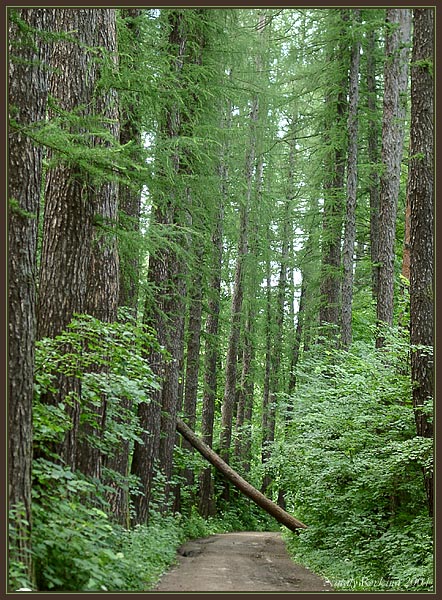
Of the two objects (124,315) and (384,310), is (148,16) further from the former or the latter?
(384,310)

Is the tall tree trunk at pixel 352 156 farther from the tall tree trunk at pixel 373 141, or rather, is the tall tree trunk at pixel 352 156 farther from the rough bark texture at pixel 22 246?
the rough bark texture at pixel 22 246

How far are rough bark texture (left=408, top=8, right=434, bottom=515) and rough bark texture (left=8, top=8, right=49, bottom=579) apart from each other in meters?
5.35

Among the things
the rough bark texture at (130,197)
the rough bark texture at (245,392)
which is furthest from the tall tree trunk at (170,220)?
the rough bark texture at (245,392)

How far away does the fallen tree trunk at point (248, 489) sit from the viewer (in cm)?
1681

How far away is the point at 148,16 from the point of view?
1290 cm

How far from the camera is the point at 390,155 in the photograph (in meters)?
16.1

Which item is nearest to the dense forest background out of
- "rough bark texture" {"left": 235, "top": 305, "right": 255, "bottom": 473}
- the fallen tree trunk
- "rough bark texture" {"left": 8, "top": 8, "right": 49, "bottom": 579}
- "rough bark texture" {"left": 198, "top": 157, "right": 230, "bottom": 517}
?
"rough bark texture" {"left": 8, "top": 8, "right": 49, "bottom": 579}

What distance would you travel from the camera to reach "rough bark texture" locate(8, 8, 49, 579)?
6.08 m

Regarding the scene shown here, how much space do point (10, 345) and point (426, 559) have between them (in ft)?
19.9

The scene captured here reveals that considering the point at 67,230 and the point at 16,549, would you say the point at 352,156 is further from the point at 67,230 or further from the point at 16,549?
the point at 16,549

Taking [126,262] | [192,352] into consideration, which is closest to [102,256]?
[126,262]

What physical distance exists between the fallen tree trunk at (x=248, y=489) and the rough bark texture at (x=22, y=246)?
37.6ft

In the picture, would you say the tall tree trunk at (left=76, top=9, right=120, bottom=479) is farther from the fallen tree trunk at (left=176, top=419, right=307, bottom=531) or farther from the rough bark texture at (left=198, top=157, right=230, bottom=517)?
the rough bark texture at (left=198, top=157, right=230, bottom=517)

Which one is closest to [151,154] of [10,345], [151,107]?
[151,107]
